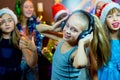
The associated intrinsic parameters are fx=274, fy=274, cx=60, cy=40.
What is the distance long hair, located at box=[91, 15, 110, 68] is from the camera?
1.46 m

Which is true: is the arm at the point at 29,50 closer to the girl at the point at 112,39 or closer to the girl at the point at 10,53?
the girl at the point at 10,53

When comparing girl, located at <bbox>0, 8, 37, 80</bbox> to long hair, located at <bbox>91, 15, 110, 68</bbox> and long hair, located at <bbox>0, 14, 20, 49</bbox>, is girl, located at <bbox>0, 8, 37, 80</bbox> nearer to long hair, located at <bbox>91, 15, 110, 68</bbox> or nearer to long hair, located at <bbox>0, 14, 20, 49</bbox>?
long hair, located at <bbox>0, 14, 20, 49</bbox>

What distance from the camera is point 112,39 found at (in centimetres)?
185

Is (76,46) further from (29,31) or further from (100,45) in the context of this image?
(29,31)

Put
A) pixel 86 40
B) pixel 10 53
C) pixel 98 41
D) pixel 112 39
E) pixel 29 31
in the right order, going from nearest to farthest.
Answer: pixel 86 40, pixel 98 41, pixel 112 39, pixel 10 53, pixel 29 31

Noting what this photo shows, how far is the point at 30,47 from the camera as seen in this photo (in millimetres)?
1820

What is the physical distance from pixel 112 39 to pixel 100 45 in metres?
0.25

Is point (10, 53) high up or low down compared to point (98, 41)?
down

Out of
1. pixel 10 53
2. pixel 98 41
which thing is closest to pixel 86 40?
pixel 98 41

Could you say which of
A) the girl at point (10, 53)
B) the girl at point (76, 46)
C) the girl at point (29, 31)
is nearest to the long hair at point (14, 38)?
the girl at point (10, 53)

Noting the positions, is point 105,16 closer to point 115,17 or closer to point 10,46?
point 115,17

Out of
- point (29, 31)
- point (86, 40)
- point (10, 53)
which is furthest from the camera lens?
point (29, 31)

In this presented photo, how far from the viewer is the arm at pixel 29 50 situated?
1.82 m

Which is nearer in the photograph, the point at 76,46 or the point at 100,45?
the point at 76,46
